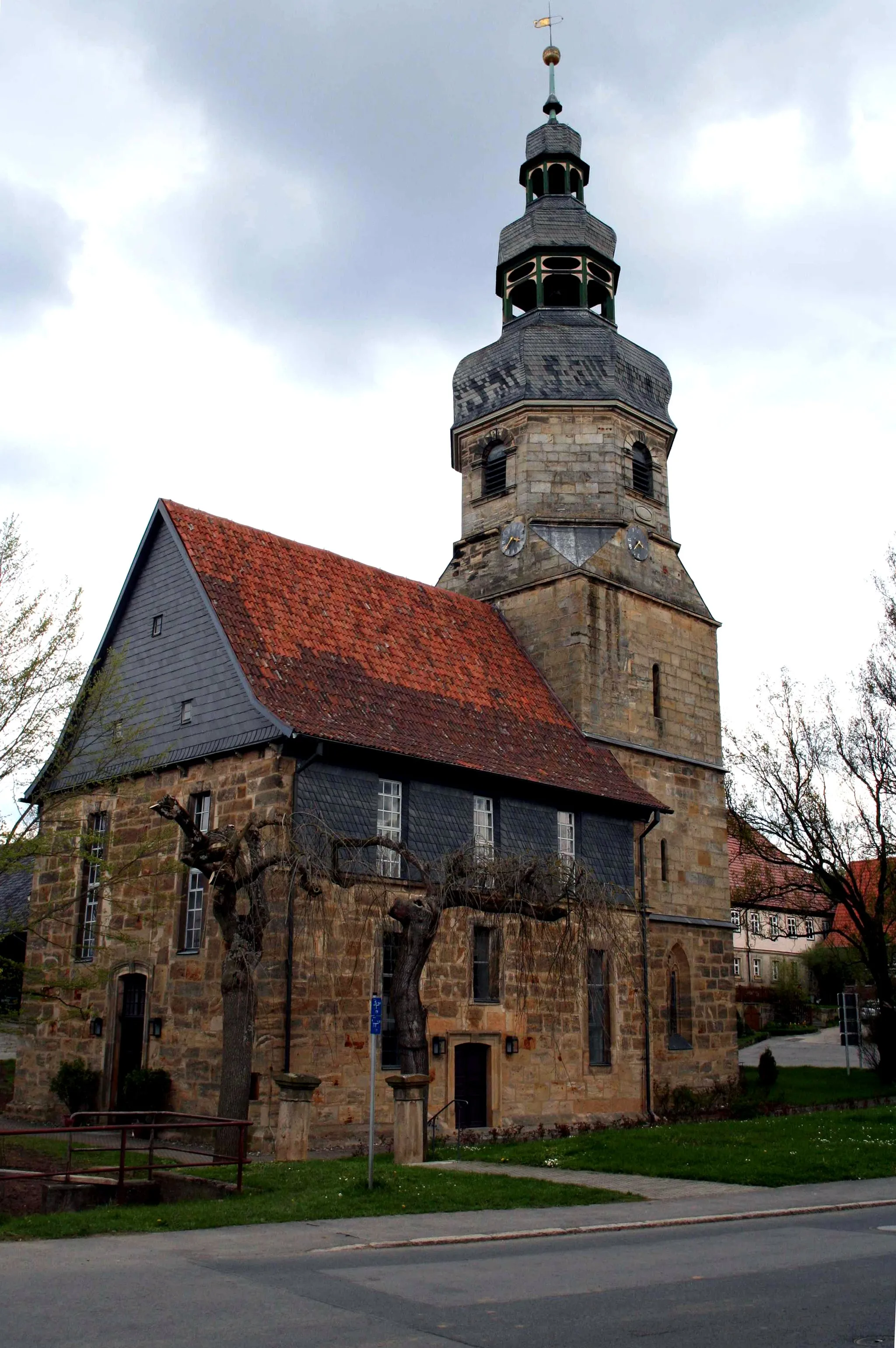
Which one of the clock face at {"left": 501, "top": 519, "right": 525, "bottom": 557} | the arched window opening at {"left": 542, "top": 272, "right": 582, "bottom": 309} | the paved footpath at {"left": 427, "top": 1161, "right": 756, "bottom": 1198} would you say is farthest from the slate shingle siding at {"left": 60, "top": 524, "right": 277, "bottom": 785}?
the arched window opening at {"left": 542, "top": 272, "right": 582, "bottom": 309}

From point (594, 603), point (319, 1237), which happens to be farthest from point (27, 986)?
point (594, 603)

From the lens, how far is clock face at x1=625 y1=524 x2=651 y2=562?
28750 millimetres

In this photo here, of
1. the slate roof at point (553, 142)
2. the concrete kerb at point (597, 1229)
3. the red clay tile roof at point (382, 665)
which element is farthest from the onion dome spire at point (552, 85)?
the concrete kerb at point (597, 1229)

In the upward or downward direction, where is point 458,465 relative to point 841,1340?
upward

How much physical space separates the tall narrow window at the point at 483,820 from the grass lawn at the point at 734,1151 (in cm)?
517

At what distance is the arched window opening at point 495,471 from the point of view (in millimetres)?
30391

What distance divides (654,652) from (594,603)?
205 cm

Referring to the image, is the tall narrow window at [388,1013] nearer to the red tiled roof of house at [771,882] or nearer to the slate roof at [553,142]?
the red tiled roof of house at [771,882]

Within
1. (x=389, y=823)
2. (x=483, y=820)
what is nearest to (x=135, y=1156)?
(x=389, y=823)

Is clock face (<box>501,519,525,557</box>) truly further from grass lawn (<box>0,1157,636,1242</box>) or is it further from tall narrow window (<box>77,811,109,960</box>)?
grass lawn (<box>0,1157,636,1242</box>)

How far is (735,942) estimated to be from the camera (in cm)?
5381

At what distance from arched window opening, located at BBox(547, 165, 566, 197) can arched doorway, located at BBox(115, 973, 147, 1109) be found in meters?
23.4

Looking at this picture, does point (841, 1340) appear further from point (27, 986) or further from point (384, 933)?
point (27, 986)

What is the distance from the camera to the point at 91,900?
73.7 ft
